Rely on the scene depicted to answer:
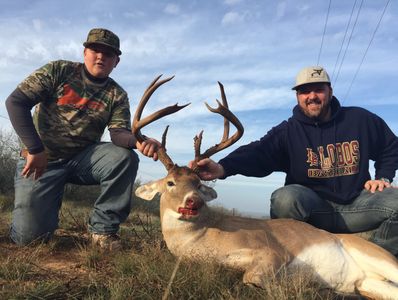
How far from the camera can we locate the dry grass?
327 cm

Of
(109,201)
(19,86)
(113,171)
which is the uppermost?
(19,86)

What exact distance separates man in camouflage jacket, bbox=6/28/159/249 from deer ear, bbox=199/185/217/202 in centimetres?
76

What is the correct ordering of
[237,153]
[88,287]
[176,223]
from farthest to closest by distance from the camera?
[237,153] → [176,223] → [88,287]

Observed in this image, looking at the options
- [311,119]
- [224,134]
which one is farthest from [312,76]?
[224,134]

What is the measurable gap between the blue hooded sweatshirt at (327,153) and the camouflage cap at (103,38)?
2045 millimetres

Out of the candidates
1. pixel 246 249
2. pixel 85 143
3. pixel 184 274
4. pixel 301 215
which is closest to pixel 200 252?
pixel 246 249

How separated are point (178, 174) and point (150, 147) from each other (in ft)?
1.45

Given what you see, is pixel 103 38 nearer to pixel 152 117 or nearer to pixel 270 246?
pixel 152 117

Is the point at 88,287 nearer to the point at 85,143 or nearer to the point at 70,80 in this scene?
the point at 85,143

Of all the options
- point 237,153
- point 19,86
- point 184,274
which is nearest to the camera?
point 184,274

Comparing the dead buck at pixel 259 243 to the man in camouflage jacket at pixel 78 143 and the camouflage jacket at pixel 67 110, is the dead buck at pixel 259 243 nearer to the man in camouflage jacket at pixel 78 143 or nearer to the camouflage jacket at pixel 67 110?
the man in camouflage jacket at pixel 78 143

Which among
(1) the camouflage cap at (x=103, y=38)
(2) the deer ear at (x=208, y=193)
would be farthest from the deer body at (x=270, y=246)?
(1) the camouflage cap at (x=103, y=38)

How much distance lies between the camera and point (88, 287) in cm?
336

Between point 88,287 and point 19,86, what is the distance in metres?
2.91
